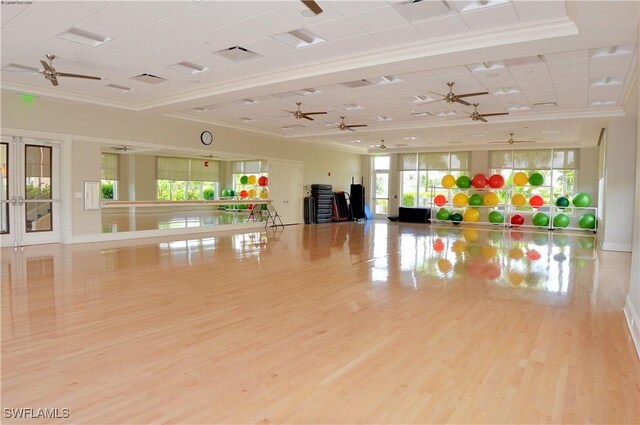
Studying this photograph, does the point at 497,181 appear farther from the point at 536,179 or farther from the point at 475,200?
the point at 536,179

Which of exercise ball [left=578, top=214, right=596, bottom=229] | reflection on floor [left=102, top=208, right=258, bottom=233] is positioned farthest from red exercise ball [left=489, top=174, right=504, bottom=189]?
reflection on floor [left=102, top=208, right=258, bottom=233]

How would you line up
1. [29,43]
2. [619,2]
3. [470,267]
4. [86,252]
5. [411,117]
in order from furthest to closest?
1. [411,117]
2. [86,252]
3. [470,267]
4. [29,43]
5. [619,2]

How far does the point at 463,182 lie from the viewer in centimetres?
1578

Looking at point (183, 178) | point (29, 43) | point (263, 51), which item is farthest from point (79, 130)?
point (183, 178)

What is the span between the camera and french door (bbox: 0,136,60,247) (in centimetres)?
837

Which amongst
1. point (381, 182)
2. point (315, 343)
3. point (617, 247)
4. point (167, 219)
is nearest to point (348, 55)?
point (315, 343)

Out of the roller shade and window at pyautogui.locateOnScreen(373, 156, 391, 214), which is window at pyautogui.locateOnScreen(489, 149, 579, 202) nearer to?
window at pyautogui.locateOnScreen(373, 156, 391, 214)

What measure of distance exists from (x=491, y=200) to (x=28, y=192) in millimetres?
13671

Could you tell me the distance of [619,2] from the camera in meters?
4.04

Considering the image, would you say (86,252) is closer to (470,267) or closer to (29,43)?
(29,43)

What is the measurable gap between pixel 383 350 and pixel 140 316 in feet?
7.64

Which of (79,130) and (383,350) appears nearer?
(383,350)

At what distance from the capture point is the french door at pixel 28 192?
8.37 meters

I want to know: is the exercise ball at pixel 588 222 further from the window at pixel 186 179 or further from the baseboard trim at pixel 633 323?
the window at pixel 186 179
